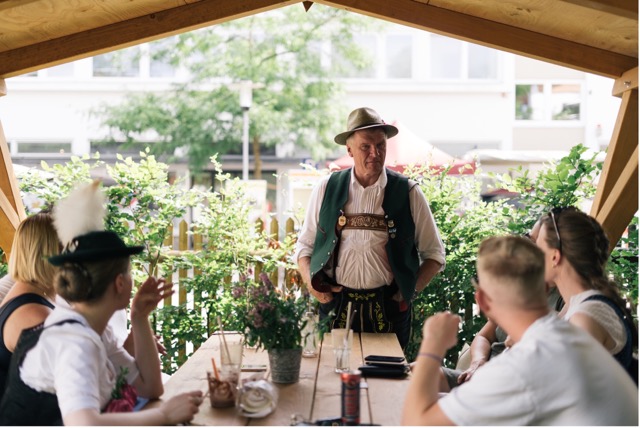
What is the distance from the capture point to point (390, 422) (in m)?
2.66

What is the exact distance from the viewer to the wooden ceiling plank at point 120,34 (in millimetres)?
4918

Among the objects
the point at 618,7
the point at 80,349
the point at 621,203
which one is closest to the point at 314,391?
the point at 80,349

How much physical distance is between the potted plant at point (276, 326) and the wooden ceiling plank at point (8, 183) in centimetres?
257

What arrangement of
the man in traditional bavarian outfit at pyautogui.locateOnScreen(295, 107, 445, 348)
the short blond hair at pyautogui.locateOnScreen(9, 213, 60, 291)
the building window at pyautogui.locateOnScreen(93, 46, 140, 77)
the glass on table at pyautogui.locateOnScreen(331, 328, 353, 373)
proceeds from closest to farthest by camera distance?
the short blond hair at pyautogui.locateOnScreen(9, 213, 60, 291) → the glass on table at pyautogui.locateOnScreen(331, 328, 353, 373) → the man in traditional bavarian outfit at pyautogui.locateOnScreen(295, 107, 445, 348) → the building window at pyautogui.locateOnScreen(93, 46, 140, 77)

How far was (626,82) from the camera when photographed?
15.6ft

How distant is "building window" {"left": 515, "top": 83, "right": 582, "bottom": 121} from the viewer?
23031 mm

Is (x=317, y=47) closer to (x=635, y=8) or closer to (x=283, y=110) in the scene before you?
(x=283, y=110)

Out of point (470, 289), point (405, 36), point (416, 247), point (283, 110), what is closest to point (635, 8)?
point (416, 247)

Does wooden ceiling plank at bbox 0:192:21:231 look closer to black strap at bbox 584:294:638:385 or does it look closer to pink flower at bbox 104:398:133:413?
pink flower at bbox 104:398:133:413

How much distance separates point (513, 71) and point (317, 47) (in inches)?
252

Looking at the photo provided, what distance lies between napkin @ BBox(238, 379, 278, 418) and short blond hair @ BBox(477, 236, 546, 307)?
853 mm

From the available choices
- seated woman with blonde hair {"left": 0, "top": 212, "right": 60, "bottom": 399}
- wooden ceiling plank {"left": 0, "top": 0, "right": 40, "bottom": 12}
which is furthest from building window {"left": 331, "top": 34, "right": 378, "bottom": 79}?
seated woman with blonde hair {"left": 0, "top": 212, "right": 60, "bottom": 399}

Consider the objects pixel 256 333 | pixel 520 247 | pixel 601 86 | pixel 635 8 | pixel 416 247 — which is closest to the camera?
pixel 520 247

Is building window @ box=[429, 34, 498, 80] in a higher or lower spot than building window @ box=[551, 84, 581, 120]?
higher
